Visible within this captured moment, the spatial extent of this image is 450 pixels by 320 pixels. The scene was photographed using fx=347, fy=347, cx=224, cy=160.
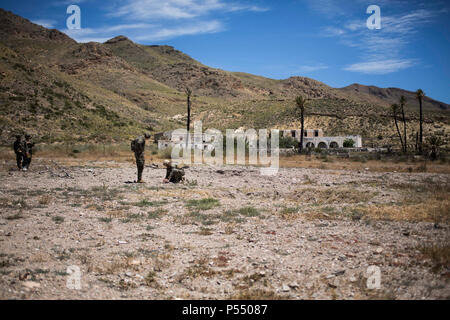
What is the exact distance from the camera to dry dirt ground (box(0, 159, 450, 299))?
16.3ft

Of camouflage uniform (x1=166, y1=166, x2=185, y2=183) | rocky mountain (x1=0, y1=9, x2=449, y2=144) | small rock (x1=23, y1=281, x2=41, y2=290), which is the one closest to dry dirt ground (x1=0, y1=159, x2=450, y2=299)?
small rock (x1=23, y1=281, x2=41, y2=290)

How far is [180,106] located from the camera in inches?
3620

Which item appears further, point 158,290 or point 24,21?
point 24,21

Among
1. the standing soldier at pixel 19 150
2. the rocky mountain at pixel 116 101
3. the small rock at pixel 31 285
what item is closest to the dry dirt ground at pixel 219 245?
the small rock at pixel 31 285

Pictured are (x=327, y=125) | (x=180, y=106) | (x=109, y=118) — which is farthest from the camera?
(x=180, y=106)

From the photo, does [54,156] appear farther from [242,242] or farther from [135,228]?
[242,242]

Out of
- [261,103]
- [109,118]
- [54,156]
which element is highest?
[261,103]

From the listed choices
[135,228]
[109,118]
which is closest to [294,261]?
[135,228]

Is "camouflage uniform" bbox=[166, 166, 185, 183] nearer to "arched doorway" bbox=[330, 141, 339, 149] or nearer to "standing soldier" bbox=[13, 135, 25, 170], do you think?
"standing soldier" bbox=[13, 135, 25, 170]

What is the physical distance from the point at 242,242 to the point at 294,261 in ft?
4.76

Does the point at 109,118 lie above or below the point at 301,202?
above

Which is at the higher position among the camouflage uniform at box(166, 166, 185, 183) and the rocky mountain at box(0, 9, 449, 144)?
the rocky mountain at box(0, 9, 449, 144)

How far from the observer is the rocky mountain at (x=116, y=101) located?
43.0m

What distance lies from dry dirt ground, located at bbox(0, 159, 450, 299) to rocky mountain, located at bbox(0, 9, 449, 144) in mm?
29422
